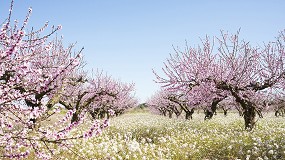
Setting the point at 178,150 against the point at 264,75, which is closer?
the point at 178,150

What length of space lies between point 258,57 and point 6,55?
15.0 meters

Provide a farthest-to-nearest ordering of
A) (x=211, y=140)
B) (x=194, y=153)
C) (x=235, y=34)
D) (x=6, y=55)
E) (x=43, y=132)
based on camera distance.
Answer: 1. (x=235, y=34)
2. (x=211, y=140)
3. (x=194, y=153)
4. (x=43, y=132)
5. (x=6, y=55)

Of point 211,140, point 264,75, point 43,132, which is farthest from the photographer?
point 264,75

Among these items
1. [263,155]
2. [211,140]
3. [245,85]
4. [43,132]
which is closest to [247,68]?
[245,85]

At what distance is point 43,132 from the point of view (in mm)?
4305

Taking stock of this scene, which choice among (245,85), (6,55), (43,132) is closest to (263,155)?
(245,85)

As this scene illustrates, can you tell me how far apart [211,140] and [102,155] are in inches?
210

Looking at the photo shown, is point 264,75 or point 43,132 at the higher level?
point 264,75

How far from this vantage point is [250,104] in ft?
54.5

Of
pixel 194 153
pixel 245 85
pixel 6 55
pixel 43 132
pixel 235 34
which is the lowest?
pixel 194 153

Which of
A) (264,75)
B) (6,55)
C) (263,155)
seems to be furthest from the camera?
(264,75)

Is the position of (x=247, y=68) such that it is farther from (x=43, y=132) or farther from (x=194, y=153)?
(x=43, y=132)

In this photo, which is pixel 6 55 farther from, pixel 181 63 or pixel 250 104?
pixel 250 104

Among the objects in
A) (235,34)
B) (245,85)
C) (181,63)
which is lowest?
(245,85)
